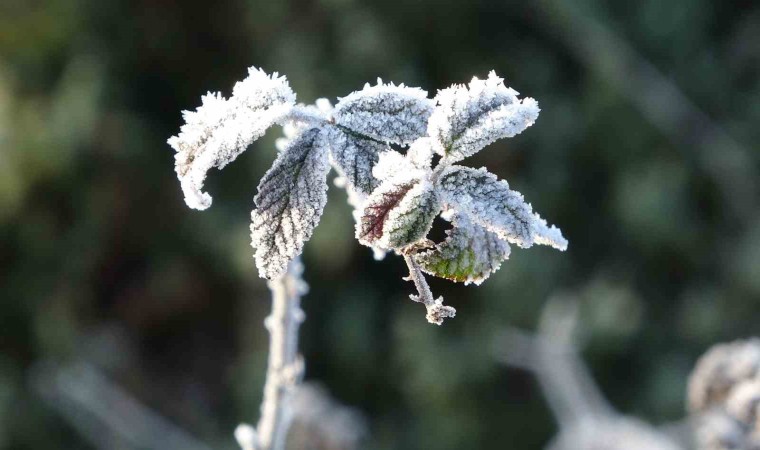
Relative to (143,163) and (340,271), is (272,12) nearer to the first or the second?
(143,163)

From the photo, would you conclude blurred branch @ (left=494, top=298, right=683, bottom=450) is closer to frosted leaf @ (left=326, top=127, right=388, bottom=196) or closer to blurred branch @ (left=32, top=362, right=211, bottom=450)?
frosted leaf @ (left=326, top=127, right=388, bottom=196)

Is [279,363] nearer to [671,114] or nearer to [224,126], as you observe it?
[224,126]

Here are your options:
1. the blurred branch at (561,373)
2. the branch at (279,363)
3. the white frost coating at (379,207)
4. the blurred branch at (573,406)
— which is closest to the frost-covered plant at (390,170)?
the white frost coating at (379,207)

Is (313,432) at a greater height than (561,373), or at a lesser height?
lesser

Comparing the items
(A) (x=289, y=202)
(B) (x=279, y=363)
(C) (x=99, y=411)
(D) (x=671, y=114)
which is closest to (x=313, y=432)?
(B) (x=279, y=363)

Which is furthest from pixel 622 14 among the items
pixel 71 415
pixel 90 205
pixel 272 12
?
pixel 71 415

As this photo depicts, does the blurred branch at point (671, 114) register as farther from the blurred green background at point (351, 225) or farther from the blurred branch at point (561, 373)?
the blurred branch at point (561, 373)
